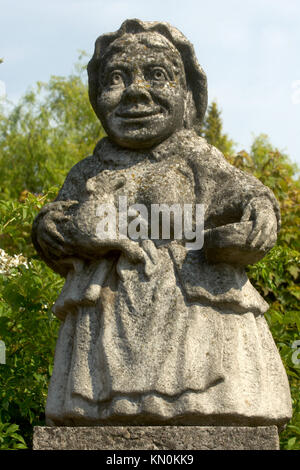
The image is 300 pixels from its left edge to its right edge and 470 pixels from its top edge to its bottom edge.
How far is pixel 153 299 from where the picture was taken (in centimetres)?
421

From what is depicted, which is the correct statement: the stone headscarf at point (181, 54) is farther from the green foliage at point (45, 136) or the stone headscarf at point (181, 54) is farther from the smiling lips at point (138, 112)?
the green foliage at point (45, 136)

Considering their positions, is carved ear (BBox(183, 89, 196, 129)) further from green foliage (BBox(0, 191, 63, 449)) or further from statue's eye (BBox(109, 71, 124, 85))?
green foliage (BBox(0, 191, 63, 449))

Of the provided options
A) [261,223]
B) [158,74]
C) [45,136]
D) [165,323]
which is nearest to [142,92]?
[158,74]

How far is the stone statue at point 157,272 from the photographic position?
13.2 ft

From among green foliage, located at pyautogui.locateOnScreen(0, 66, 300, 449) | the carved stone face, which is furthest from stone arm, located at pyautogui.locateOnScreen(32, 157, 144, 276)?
green foliage, located at pyautogui.locateOnScreen(0, 66, 300, 449)

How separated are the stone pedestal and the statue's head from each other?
5.72ft

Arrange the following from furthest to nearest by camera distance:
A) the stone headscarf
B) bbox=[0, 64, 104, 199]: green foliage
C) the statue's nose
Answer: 1. bbox=[0, 64, 104, 199]: green foliage
2. the stone headscarf
3. the statue's nose

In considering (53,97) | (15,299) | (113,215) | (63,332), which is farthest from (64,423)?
(53,97)

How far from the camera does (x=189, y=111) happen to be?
500 centimetres

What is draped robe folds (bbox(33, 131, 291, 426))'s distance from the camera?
400cm

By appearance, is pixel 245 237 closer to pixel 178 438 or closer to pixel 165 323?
pixel 165 323

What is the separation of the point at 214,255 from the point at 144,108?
3.45 feet

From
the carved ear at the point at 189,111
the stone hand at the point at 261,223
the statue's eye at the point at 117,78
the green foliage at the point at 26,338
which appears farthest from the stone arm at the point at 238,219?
the green foliage at the point at 26,338

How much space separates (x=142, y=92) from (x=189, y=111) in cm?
43
